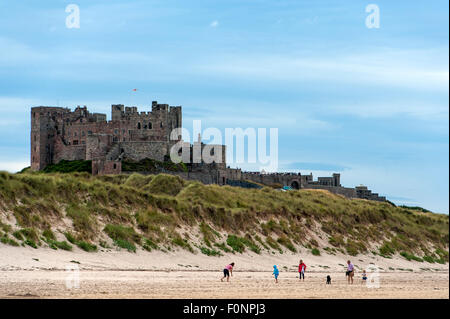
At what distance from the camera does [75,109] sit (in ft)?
352

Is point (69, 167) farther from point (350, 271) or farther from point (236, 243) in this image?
point (350, 271)

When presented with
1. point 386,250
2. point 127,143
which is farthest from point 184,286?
point 127,143

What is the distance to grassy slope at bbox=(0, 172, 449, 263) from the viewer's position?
1190 inches

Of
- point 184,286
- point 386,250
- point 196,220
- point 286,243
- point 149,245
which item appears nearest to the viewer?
point 184,286

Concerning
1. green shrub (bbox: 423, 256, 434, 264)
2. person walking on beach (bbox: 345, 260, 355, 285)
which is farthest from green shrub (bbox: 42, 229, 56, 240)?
green shrub (bbox: 423, 256, 434, 264)

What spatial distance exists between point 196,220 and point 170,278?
38.9ft

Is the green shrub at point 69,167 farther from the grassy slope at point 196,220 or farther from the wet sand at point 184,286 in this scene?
the wet sand at point 184,286

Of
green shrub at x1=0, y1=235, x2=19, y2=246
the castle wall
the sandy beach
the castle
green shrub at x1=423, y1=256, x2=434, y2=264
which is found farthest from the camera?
the castle wall

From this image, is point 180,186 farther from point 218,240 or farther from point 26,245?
point 26,245

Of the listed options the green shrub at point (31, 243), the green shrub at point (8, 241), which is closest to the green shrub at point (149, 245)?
the green shrub at point (31, 243)

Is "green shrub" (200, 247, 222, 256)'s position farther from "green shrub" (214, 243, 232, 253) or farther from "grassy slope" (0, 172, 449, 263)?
"green shrub" (214, 243, 232, 253)

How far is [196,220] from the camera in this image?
3762 cm

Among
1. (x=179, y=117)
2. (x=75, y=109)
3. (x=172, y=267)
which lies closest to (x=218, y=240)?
(x=172, y=267)

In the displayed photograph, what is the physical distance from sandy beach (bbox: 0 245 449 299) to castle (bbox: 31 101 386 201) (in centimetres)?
5581
